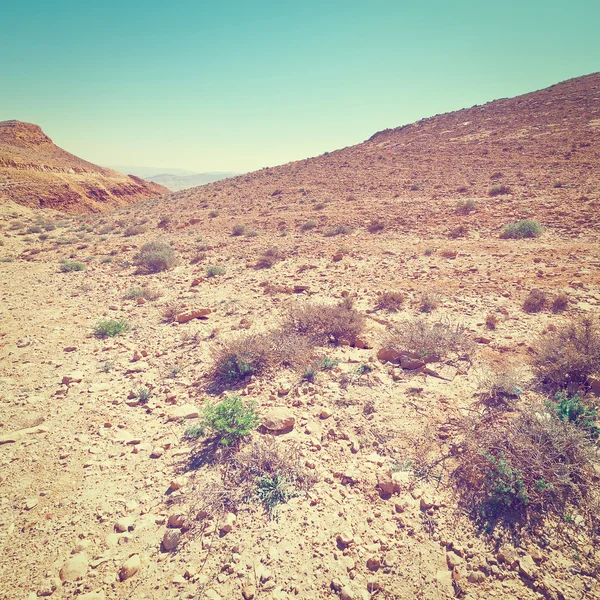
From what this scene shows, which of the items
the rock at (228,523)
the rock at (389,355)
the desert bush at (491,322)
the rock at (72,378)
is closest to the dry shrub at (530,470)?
the rock at (389,355)

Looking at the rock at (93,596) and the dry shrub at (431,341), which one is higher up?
the dry shrub at (431,341)

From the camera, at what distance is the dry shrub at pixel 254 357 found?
13.8ft

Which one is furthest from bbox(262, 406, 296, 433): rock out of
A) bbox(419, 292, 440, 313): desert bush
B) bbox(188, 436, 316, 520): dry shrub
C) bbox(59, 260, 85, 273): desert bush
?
bbox(59, 260, 85, 273): desert bush

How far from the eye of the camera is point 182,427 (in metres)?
3.47

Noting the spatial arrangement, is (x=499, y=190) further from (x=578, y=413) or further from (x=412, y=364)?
(x=578, y=413)

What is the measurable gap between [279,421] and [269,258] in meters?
5.96

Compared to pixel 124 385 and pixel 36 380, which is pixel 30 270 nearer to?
pixel 36 380

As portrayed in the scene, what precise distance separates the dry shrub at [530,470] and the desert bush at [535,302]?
9.06 feet

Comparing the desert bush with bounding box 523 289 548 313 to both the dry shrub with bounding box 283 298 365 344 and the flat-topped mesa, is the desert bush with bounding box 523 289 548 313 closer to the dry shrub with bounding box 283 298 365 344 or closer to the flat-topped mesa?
the dry shrub with bounding box 283 298 365 344

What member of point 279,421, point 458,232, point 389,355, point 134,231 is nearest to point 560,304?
point 389,355

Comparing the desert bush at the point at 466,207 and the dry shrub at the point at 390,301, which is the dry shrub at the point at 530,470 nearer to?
the dry shrub at the point at 390,301

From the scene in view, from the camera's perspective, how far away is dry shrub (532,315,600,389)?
345 cm

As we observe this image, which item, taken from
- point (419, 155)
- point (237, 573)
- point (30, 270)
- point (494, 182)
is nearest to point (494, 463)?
point (237, 573)

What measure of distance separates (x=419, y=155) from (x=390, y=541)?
887 inches
